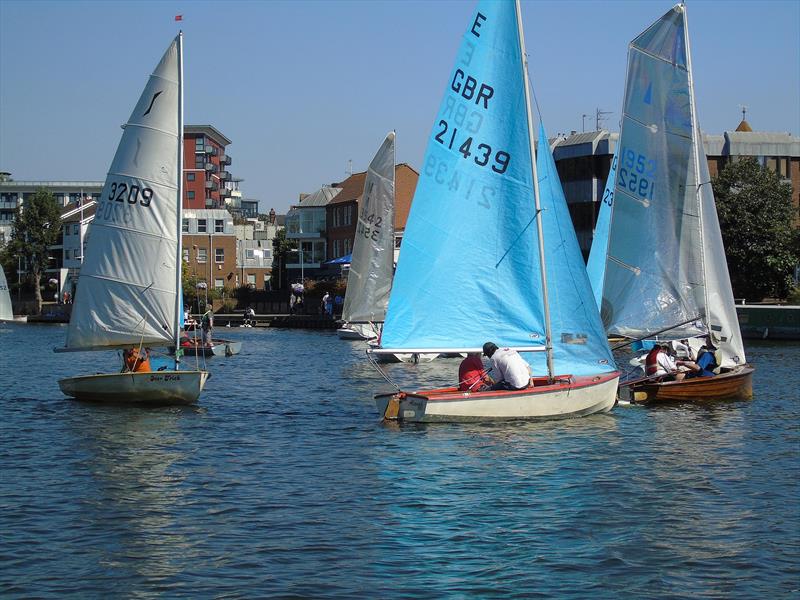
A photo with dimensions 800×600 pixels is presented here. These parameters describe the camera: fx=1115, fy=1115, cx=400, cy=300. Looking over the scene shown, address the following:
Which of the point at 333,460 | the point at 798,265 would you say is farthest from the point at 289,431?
the point at 798,265

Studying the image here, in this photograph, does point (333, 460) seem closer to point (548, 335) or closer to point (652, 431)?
point (548, 335)

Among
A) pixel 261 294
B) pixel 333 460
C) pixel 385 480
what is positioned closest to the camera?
pixel 385 480

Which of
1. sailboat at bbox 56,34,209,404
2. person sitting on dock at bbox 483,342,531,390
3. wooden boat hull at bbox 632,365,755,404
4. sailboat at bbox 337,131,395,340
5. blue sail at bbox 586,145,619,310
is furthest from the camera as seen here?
sailboat at bbox 337,131,395,340

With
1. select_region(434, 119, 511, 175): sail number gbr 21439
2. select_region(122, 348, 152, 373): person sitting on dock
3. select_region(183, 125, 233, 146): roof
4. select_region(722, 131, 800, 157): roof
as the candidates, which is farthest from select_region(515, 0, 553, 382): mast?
select_region(183, 125, 233, 146): roof

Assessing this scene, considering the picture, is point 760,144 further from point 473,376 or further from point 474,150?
point 473,376

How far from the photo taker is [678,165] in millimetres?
33156

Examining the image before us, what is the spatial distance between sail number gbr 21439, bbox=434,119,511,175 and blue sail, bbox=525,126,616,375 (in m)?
1.79

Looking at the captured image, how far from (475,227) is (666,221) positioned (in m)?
8.92

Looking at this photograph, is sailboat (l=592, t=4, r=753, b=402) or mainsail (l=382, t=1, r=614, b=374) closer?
mainsail (l=382, t=1, r=614, b=374)

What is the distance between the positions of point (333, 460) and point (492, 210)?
24.8ft

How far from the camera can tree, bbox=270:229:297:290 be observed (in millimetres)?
137000

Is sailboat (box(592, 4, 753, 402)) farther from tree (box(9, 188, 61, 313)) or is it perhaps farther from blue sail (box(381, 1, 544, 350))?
tree (box(9, 188, 61, 313))

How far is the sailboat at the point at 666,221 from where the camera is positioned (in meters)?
32.8

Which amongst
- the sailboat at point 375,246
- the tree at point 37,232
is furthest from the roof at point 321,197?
the sailboat at point 375,246
